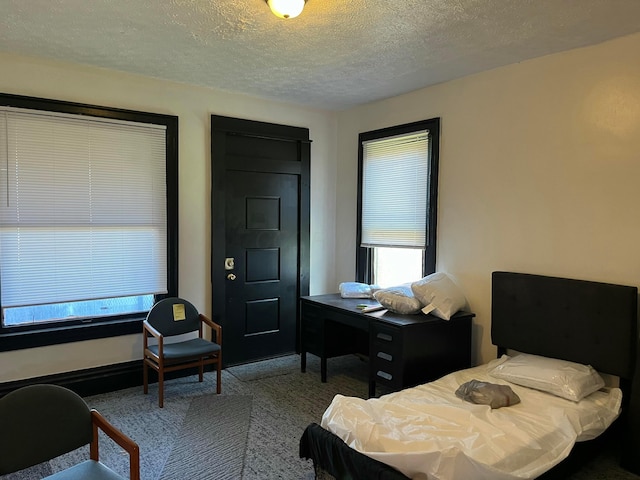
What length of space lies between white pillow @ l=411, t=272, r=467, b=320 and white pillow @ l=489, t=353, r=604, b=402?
537mm

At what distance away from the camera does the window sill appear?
330cm

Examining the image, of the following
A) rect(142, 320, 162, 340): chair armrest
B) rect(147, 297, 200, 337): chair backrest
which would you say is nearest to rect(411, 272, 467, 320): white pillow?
rect(147, 297, 200, 337): chair backrest

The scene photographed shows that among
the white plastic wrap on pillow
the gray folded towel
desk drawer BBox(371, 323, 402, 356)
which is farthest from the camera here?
the white plastic wrap on pillow

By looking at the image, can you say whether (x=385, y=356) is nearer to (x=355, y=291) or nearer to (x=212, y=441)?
(x=355, y=291)

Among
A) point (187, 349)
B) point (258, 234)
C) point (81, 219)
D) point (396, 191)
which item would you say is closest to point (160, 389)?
point (187, 349)

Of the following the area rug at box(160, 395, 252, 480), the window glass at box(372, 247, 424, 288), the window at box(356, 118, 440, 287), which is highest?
the window at box(356, 118, 440, 287)

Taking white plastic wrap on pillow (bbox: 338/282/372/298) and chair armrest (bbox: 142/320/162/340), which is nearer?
chair armrest (bbox: 142/320/162/340)

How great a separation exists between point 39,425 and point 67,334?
1855mm

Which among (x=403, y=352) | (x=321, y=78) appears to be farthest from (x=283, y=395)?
(x=321, y=78)

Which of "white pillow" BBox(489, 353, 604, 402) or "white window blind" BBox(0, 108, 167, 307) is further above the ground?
"white window blind" BBox(0, 108, 167, 307)

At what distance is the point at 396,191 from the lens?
419cm

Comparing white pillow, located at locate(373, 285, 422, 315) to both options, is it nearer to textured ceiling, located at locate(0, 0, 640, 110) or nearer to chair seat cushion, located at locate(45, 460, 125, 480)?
textured ceiling, located at locate(0, 0, 640, 110)

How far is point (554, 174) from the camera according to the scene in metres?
3.09

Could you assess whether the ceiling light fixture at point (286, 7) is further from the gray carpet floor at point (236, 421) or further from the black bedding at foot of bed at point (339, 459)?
the gray carpet floor at point (236, 421)
